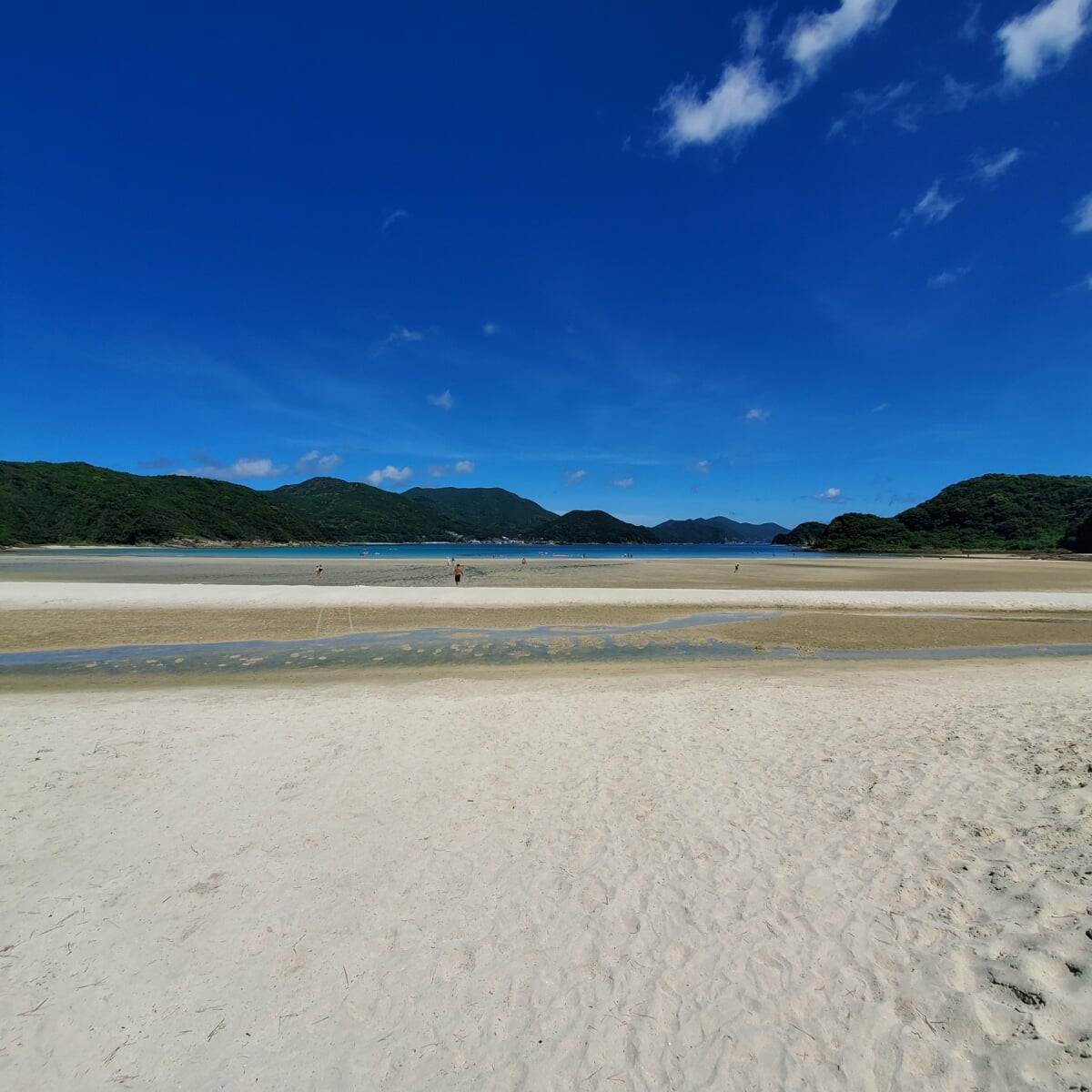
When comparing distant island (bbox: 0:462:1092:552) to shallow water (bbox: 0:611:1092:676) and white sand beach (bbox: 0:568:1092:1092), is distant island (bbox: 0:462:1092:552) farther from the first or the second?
white sand beach (bbox: 0:568:1092:1092)

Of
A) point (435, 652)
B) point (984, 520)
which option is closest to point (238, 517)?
point (435, 652)

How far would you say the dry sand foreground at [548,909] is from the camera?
11.1 feet

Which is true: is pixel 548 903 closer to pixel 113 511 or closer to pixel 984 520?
pixel 113 511

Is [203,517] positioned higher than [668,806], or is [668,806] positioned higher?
[203,517]

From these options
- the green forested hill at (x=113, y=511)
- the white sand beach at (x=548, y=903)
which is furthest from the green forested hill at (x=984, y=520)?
Answer: the green forested hill at (x=113, y=511)

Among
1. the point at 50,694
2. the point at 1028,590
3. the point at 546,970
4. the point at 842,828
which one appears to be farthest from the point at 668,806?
the point at 1028,590

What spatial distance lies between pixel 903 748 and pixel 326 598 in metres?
24.8

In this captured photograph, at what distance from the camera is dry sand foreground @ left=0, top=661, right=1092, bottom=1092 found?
3383 millimetres

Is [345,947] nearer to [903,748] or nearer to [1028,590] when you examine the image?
[903,748]

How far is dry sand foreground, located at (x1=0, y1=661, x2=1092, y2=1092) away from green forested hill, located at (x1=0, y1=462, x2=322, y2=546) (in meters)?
138

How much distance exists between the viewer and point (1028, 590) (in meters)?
33.2

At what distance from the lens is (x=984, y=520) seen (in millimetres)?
136375

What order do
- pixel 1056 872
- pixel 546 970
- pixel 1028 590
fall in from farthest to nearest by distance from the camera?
pixel 1028 590
pixel 1056 872
pixel 546 970

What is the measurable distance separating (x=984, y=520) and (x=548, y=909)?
171 metres
